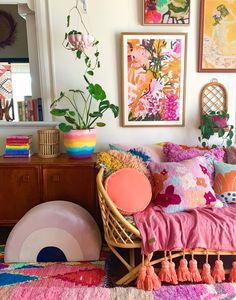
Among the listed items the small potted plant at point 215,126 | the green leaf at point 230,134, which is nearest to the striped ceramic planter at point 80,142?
the small potted plant at point 215,126

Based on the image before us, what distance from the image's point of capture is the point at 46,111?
7.91 feet

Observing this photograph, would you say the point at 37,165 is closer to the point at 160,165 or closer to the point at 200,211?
the point at 160,165

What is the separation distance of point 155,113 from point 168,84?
10.7 inches

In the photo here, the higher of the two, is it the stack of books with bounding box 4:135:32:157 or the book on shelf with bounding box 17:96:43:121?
the book on shelf with bounding box 17:96:43:121

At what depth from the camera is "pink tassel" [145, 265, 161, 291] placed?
1.59 metres

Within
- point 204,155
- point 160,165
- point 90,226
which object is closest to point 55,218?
point 90,226

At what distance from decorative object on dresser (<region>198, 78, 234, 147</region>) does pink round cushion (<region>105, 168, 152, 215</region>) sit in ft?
2.65

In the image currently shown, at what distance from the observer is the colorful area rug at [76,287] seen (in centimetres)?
152

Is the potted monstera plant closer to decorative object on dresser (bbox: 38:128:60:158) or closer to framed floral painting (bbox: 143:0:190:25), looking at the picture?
decorative object on dresser (bbox: 38:128:60:158)

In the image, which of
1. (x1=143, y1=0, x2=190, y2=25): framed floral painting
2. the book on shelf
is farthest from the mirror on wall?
(x1=143, y1=0, x2=190, y2=25): framed floral painting

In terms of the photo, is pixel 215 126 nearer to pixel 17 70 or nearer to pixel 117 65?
pixel 117 65

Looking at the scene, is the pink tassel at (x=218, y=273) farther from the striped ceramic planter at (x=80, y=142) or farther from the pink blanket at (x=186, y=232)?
the striped ceramic planter at (x=80, y=142)

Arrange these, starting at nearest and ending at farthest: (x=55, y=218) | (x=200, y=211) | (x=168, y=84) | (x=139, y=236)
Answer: (x=139, y=236), (x=200, y=211), (x=55, y=218), (x=168, y=84)

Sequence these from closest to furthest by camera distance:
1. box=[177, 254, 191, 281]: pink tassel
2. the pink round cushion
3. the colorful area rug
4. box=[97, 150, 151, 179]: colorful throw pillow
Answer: the colorful area rug
box=[177, 254, 191, 281]: pink tassel
the pink round cushion
box=[97, 150, 151, 179]: colorful throw pillow
